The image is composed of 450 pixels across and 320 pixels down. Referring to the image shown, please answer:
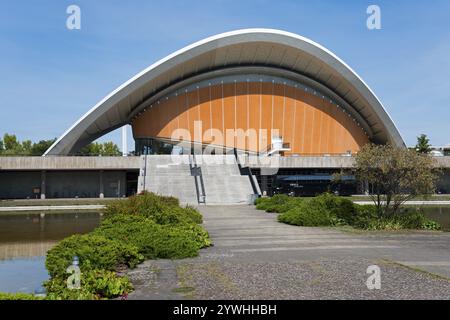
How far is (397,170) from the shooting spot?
57.0 ft

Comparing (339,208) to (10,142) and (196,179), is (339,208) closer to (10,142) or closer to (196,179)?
(196,179)

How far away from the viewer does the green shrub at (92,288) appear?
6.59 metres

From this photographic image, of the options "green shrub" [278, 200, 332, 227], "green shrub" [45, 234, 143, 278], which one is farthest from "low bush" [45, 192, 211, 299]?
"green shrub" [278, 200, 332, 227]

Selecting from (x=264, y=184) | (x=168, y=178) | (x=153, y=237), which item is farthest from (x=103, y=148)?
(x=153, y=237)

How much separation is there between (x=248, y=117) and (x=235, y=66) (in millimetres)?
5736

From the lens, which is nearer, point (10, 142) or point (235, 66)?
point (235, 66)

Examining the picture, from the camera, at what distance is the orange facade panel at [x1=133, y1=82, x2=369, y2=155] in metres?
51.2

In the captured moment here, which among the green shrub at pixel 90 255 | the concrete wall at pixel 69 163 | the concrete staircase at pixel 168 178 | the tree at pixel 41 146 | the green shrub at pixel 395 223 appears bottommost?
the green shrub at pixel 395 223

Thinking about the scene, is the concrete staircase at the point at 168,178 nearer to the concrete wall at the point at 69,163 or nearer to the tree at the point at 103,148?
the concrete wall at the point at 69,163

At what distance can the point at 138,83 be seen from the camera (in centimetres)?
4578

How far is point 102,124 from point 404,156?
3988 cm

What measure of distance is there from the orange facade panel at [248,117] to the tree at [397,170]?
33.6m

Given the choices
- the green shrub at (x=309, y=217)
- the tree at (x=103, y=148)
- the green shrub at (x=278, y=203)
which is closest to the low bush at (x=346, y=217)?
the green shrub at (x=309, y=217)
